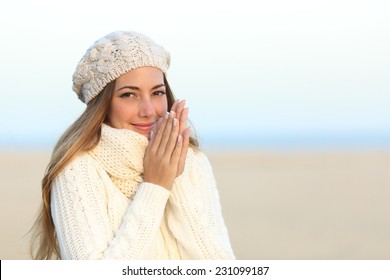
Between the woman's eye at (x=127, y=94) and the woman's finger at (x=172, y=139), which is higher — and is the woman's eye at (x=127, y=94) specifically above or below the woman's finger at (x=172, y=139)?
above

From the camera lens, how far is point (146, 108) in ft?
11.1

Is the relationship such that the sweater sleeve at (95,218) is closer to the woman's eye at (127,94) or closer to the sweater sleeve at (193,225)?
the sweater sleeve at (193,225)

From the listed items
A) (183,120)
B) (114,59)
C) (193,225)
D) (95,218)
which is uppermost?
(114,59)

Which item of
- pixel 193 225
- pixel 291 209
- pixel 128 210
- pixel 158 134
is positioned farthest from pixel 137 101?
pixel 291 209

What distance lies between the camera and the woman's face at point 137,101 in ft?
11.2

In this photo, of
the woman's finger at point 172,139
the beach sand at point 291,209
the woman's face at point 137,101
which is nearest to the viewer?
the woman's finger at point 172,139

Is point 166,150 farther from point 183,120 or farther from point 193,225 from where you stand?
point 193,225

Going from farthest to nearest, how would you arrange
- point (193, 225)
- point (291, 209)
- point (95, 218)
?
point (291, 209) < point (193, 225) < point (95, 218)

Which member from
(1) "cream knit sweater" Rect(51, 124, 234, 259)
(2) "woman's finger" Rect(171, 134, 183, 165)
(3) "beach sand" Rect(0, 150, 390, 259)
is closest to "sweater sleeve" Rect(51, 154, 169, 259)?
(1) "cream knit sweater" Rect(51, 124, 234, 259)

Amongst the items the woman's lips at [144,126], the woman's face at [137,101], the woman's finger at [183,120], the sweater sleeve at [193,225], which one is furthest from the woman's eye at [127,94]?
the sweater sleeve at [193,225]

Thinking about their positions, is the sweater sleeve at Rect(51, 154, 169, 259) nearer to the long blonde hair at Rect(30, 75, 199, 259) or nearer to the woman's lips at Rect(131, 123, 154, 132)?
the long blonde hair at Rect(30, 75, 199, 259)

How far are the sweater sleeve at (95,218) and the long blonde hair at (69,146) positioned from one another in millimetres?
58

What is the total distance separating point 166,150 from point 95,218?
43 centimetres

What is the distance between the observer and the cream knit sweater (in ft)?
10.4
